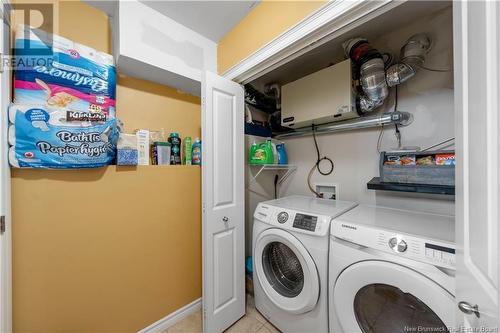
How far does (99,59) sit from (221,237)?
1.45 meters

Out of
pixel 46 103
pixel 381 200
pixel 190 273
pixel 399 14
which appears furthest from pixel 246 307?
pixel 399 14

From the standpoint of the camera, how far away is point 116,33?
Answer: 125cm

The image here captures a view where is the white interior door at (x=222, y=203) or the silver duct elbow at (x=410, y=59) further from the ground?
the silver duct elbow at (x=410, y=59)

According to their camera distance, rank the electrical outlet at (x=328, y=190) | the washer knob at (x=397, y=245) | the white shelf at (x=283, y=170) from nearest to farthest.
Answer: the washer knob at (x=397, y=245), the electrical outlet at (x=328, y=190), the white shelf at (x=283, y=170)

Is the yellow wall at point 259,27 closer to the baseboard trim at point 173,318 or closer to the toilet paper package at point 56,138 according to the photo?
the toilet paper package at point 56,138

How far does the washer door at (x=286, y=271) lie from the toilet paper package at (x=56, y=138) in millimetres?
1252

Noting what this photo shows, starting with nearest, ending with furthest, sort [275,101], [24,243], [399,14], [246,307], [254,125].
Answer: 1. [24,243]
2. [399,14]
3. [246,307]
4. [254,125]
5. [275,101]

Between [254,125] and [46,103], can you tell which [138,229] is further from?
[254,125]

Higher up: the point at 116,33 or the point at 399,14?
the point at 399,14

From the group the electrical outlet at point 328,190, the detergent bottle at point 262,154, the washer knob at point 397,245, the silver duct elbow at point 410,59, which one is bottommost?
the washer knob at point 397,245

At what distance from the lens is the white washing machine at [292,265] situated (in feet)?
3.75

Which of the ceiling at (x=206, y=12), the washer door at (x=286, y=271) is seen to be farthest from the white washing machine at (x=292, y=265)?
the ceiling at (x=206, y=12)

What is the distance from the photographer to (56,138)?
997 millimetres

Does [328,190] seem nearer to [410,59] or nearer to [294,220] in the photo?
[294,220]
